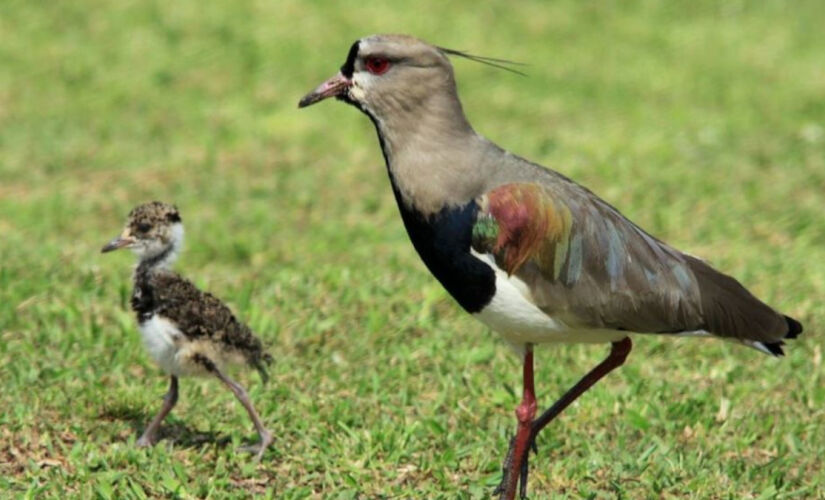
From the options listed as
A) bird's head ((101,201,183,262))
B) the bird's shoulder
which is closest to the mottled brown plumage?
bird's head ((101,201,183,262))

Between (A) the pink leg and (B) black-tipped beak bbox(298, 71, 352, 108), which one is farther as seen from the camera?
(B) black-tipped beak bbox(298, 71, 352, 108)

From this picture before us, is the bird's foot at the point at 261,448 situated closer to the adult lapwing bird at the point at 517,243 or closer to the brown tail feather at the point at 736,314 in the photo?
the adult lapwing bird at the point at 517,243

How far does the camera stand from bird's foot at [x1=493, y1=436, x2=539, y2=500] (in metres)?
5.40

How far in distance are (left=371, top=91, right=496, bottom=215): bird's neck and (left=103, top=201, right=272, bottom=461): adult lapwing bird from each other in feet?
4.00

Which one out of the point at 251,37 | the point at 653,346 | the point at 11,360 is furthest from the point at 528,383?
the point at 251,37

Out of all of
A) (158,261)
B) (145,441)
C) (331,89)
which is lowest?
(145,441)

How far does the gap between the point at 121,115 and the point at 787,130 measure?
612cm

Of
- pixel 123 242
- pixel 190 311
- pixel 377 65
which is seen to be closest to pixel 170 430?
pixel 190 311

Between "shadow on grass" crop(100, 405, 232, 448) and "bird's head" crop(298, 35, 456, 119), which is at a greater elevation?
"bird's head" crop(298, 35, 456, 119)

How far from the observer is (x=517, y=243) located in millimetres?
5246

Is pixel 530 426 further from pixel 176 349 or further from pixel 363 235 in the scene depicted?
pixel 363 235

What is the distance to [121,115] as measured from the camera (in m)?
12.3

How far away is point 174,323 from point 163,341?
9 cm

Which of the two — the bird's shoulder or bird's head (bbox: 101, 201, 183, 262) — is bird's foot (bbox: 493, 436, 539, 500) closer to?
the bird's shoulder
